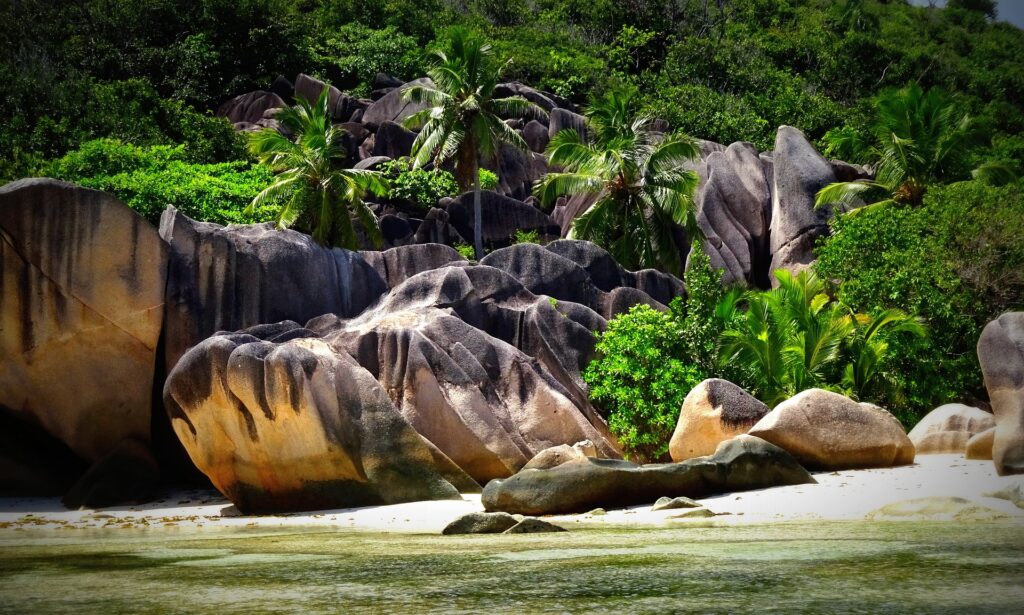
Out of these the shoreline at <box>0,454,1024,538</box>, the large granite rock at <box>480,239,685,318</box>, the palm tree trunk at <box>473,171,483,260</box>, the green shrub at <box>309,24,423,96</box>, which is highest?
the green shrub at <box>309,24,423,96</box>

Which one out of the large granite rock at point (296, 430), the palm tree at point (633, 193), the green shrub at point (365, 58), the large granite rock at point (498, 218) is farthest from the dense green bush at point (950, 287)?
the green shrub at point (365, 58)

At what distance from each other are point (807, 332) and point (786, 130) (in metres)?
15.4

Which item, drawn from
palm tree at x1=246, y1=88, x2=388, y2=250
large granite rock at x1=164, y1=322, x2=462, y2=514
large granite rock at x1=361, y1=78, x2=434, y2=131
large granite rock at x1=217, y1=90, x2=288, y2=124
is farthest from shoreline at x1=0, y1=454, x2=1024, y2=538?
large granite rock at x1=217, y1=90, x2=288, y2=124

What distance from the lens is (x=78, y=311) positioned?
1551cm

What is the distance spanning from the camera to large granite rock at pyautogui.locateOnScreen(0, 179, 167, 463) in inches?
603

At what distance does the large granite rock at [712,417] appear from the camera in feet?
46.9

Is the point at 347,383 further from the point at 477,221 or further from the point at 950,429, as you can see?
the point at 477,221

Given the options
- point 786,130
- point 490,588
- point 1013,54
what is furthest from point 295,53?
point 490,588

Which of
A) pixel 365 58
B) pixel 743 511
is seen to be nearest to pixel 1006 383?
pixel 743 511

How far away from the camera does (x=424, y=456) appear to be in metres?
13.4

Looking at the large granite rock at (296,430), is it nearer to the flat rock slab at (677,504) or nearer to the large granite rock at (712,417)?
the flat rock slab at (677,504)

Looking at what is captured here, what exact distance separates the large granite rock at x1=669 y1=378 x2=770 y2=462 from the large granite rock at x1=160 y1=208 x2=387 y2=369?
22.1ft

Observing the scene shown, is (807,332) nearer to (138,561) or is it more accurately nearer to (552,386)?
(552,386)

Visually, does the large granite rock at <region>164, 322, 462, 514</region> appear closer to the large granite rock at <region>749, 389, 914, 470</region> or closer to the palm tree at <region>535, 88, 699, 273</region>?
the large granite rock at <region>749, 389, 914, 470</region>
